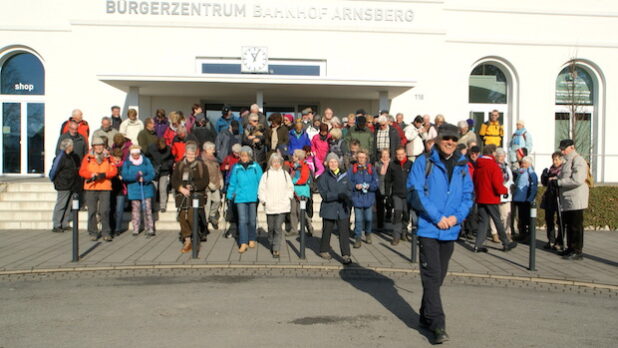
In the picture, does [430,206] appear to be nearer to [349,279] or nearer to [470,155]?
[349,279]

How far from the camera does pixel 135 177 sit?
11000mm

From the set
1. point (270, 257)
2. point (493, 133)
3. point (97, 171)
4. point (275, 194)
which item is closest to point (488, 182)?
point (275, 194)

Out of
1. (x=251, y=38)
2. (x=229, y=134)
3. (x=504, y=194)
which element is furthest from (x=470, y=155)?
(x=251, y=38)

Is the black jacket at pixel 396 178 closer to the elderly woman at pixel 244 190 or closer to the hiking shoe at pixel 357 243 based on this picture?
the hiking shoe at pixel 357 243

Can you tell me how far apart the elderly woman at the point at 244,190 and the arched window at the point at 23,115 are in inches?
471

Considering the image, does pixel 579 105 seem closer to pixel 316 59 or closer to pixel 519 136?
pixel 519 136

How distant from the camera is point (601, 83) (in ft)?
66.2

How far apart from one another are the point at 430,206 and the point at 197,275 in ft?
13.8

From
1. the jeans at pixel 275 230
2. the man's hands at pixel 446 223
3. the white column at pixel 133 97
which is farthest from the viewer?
the white column at pixel 133 97

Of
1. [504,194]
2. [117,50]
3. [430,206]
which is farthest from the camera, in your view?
[117,50]

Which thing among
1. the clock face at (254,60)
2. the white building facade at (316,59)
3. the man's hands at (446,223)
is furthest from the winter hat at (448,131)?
the clock face at (254,60)

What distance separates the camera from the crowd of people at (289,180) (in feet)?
31.3

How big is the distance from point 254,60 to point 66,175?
25.3ft

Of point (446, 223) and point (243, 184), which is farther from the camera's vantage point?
point (243, 184)
